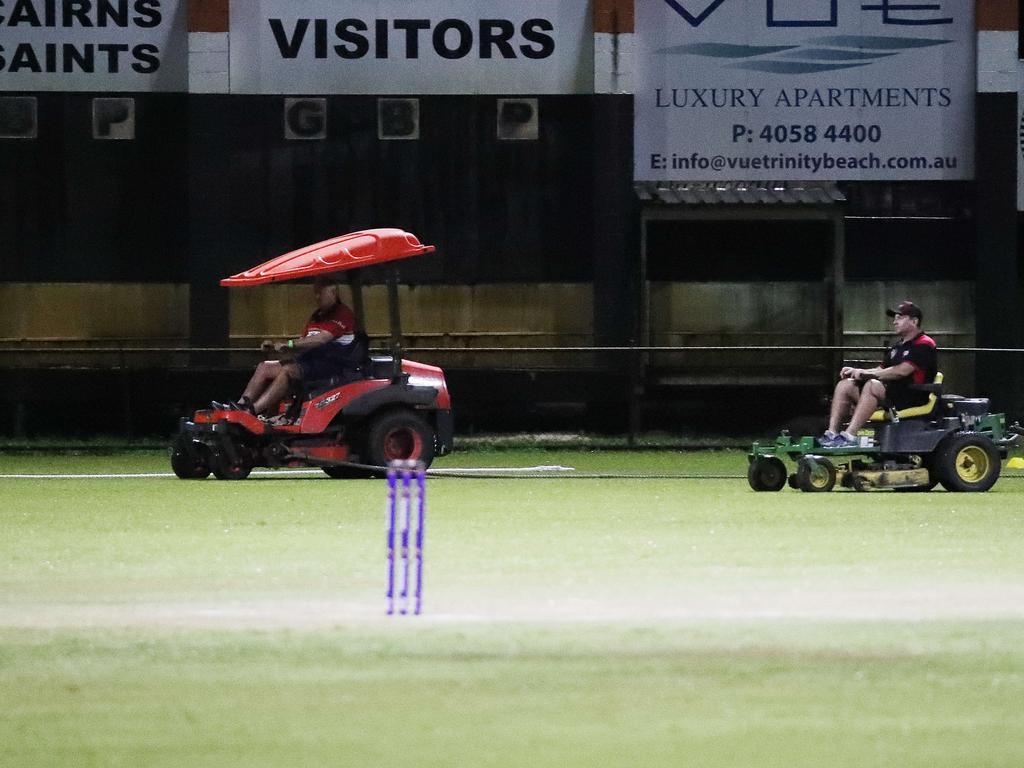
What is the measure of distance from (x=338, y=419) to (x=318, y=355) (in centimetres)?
60

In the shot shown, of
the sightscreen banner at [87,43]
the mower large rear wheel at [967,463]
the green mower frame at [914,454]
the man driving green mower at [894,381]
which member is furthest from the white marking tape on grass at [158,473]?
the sightscreen banner at [87,43]

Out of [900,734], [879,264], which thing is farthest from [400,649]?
[879,264]

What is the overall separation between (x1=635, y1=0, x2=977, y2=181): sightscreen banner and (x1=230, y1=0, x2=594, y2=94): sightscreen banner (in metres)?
1.11

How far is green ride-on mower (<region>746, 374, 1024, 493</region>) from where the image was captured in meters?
18.8

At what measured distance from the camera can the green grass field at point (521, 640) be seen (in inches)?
297

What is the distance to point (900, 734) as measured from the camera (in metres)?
7.64

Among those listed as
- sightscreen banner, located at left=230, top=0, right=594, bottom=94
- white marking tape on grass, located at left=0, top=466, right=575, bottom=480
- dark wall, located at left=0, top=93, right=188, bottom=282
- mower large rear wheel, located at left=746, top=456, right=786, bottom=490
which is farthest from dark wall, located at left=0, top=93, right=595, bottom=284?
mower large rear wheel, located at left=746, top=456, right=786, bottom=490

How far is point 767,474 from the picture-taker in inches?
760

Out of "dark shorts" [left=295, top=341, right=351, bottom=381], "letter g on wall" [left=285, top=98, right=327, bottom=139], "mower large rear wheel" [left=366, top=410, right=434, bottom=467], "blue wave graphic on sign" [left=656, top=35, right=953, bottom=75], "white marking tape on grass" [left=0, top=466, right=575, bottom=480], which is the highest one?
"blue wave graphic on sign" [left=656, top=35, right=953, bottom=75]

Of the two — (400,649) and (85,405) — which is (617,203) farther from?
(400,649)

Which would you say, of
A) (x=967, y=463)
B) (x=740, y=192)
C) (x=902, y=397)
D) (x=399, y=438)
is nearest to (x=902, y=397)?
(x=902, y=397)

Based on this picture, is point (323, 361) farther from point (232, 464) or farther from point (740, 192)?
point (740, 192)

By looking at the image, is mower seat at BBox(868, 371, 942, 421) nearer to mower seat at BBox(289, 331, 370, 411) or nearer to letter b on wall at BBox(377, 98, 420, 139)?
mower seat at BBox(289, 331, 370, 411)

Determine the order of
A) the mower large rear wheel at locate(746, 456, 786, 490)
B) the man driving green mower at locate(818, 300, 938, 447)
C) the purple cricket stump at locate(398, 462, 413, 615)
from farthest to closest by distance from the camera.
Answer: the mower large rear wheel at locate(746, 456, 786, 490) < the man driving green mower at locate(818, 300, 938, 447) < the purple cricket stump at locate(398, 462, 413, 615)
